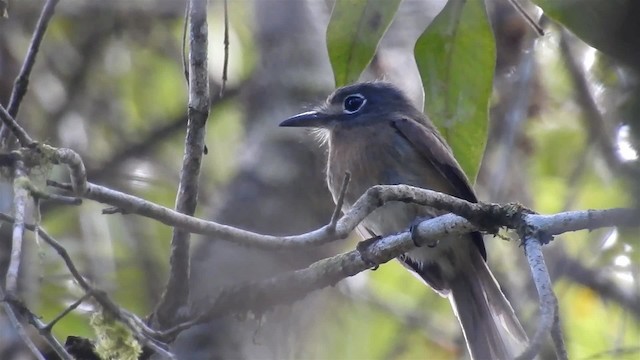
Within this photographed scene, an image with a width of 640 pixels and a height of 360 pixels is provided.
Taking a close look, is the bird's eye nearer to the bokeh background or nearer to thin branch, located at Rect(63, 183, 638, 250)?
the bokeh background

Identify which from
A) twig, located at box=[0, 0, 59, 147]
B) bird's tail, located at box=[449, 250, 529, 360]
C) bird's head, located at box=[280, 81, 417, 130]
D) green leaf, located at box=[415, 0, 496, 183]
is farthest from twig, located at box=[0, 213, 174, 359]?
bird's head, located at box=[280, 81, 417, 130]

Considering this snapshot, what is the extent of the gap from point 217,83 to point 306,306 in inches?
67.9

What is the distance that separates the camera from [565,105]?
232 inches

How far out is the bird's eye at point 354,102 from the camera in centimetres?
480

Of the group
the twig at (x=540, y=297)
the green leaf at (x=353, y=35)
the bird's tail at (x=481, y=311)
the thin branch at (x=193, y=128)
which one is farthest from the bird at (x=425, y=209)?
the twig at (x=540, y=297)

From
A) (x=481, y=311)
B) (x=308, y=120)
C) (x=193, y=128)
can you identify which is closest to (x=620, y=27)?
(x=193, y=128)

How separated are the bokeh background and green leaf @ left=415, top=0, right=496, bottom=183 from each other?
1.07m

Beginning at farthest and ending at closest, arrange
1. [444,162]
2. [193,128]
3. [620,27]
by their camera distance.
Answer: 1. [444,162]
2. [193,128]
3. [620,27]

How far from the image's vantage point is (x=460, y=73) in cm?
314

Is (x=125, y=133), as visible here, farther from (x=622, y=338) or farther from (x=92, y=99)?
(x=622, y=338)

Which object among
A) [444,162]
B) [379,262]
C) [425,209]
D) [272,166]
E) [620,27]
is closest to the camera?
[620,27]

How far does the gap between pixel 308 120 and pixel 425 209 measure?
83 centimetres

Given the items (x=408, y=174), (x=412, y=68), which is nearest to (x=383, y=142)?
(x=408, y=174)

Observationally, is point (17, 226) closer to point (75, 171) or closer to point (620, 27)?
point (75, 171)
